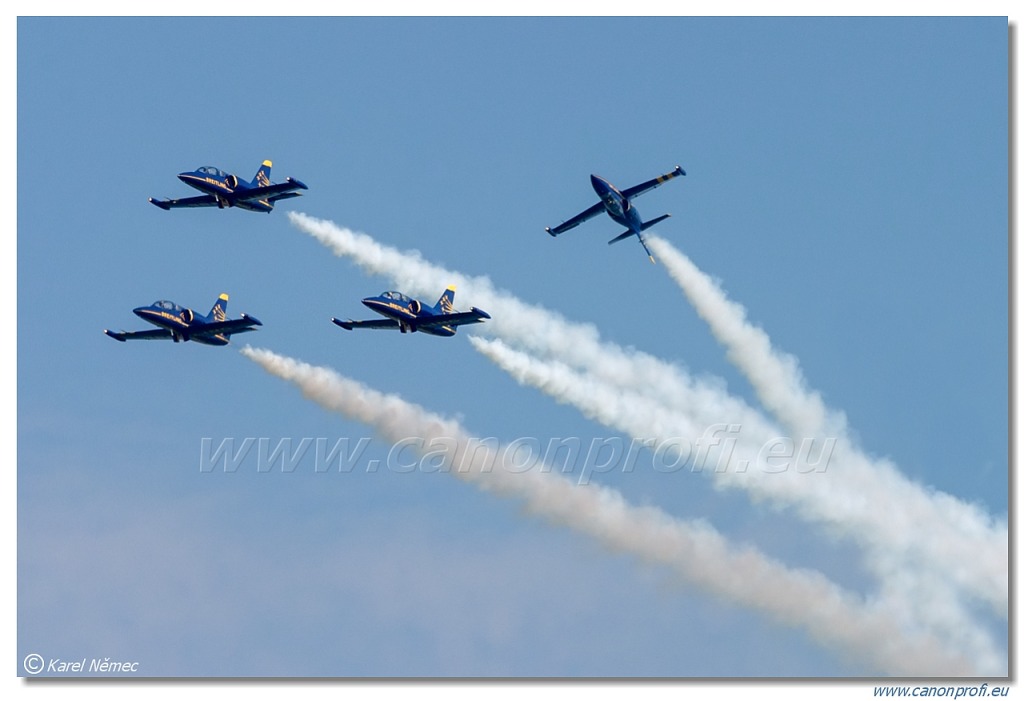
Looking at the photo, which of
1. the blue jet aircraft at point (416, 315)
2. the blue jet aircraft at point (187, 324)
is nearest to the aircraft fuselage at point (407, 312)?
the blue jet aircraft at point (416, 315)

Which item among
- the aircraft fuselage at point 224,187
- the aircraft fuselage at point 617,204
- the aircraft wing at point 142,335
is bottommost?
the aircraft wing at point 142,335

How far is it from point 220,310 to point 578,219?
2433 cm

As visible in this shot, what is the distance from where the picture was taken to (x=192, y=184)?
4412 inches

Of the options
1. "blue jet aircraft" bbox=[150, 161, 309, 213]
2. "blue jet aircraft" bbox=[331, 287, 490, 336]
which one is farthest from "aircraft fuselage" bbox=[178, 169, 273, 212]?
"blue jet aircraft" bbox=[331, 287, 490, 336]

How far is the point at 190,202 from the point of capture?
4535 inches

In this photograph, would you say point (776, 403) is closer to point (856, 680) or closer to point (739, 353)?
point (739, 353)

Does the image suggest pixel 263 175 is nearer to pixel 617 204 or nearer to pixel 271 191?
pixel 271 191

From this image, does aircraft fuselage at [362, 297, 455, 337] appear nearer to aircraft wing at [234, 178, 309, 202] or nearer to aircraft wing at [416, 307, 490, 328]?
aircraft wing at [416, 307, 490, 328]

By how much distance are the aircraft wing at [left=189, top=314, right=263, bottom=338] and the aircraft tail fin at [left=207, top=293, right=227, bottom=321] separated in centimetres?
103

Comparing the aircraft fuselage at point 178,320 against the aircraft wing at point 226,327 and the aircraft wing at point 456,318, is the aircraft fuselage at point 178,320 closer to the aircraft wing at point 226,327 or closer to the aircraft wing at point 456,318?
the aircraft wing at point 226,327

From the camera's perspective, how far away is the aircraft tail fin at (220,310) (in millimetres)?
109375

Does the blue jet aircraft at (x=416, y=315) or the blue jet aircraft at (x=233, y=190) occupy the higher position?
the blue jet aircraft at (x=233, y=190)

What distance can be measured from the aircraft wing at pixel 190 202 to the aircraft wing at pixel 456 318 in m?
15.0
